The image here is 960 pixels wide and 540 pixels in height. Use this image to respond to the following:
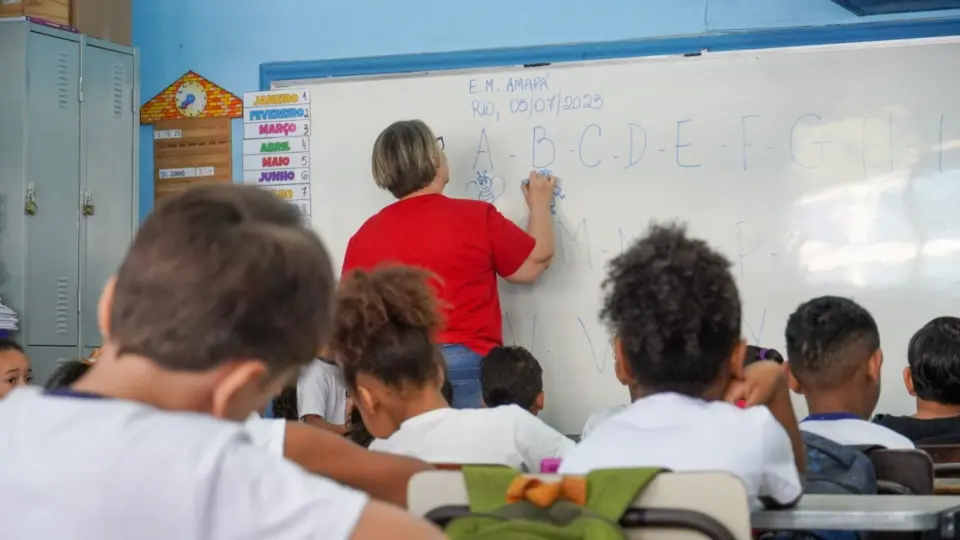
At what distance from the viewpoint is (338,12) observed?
14.7ft

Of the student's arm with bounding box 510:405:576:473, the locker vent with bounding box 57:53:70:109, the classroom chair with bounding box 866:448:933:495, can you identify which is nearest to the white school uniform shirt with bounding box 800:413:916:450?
the classroom chair with bounding box 866:448:933:495

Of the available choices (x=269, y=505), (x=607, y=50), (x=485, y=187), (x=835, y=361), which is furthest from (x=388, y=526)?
(x=607, y=50)

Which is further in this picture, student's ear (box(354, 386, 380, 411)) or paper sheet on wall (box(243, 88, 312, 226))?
paper sheet on wall (box(243, 88, 312, 226))

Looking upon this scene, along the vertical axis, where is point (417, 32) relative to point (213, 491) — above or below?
above

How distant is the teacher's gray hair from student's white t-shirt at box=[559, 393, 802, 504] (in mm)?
2145

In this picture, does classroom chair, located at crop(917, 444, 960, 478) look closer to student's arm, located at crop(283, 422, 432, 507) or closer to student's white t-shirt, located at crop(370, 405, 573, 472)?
student's white t-shirt, located at crop(370, 405, 573, 472)

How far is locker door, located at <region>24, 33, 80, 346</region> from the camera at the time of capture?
442 centimetres

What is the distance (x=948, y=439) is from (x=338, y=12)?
283 cm

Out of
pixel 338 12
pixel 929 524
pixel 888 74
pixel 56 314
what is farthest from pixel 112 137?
pixel 929 524

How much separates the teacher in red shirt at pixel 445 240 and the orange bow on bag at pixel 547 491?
2.35 metres

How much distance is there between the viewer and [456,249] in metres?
3.60

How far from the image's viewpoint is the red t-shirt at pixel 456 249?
359 centimetres

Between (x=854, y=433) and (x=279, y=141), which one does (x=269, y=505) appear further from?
(x=279, y=141)

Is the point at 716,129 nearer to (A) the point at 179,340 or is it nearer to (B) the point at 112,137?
(B) the point at 112,137
